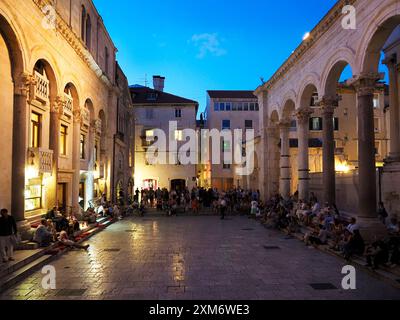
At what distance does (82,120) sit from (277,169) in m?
15.1

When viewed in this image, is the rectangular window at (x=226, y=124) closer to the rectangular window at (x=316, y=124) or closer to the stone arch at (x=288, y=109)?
the rectangular window at (x=316, y=124)

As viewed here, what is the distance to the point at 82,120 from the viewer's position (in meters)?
19.0

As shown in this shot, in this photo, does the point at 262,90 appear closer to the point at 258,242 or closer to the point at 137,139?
the point at 258,242

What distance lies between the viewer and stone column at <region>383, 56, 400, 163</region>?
15.2 m

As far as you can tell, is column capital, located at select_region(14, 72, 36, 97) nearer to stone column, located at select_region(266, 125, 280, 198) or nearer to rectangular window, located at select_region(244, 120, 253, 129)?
stone column, located at select_region(266, 125, 280, 198)

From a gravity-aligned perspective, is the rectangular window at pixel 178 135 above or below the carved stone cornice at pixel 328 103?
above

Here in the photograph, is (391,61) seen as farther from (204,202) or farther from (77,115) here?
(204,202)

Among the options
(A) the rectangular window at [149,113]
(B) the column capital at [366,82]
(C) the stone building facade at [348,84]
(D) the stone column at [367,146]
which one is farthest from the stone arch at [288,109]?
(A) the rectangular window at [149,113]

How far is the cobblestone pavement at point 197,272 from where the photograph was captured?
25.1ft

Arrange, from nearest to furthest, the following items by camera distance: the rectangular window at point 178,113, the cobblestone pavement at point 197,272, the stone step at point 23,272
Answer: the cobblestone pavement at point 197,272 → the stone step at point 23,272 → the rectangular window at point 178,113

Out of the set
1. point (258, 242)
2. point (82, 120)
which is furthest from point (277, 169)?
point (82, 120)

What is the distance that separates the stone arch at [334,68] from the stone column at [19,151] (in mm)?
12570

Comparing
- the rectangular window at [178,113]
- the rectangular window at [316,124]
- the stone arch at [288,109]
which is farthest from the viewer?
the rectangular window at [178,113]
